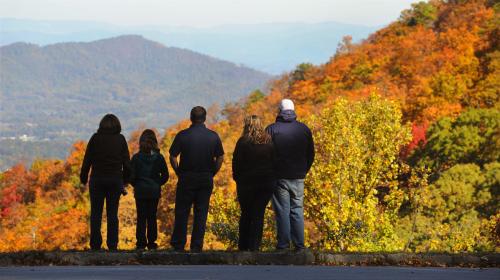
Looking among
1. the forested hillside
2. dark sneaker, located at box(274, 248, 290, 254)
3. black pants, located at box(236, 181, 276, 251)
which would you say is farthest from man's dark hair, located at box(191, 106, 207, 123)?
the forested hillside

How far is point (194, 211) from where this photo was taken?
14633mm

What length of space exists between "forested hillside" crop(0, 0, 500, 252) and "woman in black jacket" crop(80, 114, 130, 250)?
19888 mm

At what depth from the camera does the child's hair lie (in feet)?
49.1

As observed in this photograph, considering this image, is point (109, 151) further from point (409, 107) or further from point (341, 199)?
point (409, 107)

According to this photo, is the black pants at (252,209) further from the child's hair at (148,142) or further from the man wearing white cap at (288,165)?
the child's hair at (148,142)

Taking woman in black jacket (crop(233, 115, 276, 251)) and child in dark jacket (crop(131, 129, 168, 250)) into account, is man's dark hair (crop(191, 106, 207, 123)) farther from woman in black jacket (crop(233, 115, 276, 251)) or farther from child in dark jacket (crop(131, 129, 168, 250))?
child in dark jacket (crop(131, 129, 168, 250))

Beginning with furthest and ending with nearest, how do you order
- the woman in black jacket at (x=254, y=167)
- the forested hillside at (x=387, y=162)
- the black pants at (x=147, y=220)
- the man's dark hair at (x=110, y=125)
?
the forested hillside at (x=387, y=162), the black pants at (x=147, y=220), the man's dark hair at (x=110, y=125), the woman in black jacket at (x=254, y=167)

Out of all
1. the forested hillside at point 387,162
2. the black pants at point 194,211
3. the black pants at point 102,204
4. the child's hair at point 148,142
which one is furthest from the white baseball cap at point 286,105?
the forested hillside at point 387,162

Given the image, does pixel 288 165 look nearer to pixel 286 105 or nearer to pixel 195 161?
pixel 286 105

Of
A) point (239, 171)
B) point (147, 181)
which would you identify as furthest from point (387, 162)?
point (239, 171)

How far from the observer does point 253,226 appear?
48.2 ft

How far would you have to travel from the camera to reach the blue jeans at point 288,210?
14469 millimetres

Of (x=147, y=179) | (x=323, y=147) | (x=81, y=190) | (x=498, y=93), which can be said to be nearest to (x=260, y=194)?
(x=147, y=179)

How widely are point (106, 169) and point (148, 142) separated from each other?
2.44 ft
